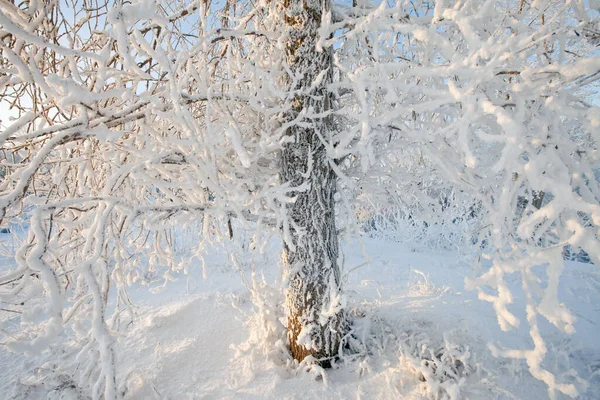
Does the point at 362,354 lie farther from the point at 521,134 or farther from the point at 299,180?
the point at 521,134

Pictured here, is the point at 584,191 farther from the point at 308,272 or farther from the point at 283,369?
the point at 283,369

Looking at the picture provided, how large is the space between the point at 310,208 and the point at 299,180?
220 millimetres

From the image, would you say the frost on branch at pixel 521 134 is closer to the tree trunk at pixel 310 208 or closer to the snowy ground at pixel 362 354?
the tree trunk at pixel 310 208

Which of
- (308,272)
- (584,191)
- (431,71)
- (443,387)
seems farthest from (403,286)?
(431,71)

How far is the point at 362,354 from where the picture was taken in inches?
87.9

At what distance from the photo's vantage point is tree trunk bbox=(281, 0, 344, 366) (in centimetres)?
178

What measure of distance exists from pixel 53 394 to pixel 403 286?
12.8 feet

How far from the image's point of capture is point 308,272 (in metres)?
2.07

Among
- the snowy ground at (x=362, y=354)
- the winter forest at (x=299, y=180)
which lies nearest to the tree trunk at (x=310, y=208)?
the winter forest at (x=299, y=180)

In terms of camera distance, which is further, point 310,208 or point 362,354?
point 362,354

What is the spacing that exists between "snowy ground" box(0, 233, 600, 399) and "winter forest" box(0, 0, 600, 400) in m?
0.02

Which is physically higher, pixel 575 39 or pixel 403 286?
pixel 575 39

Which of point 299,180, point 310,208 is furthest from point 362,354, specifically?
point 299,180

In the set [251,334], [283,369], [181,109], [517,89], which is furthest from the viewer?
[251,334]
